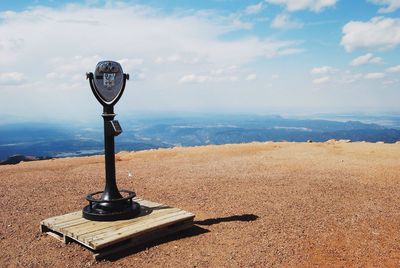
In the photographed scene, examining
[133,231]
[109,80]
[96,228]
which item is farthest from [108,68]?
[133,231]

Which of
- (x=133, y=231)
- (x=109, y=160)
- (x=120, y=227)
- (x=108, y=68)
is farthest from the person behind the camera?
(x=109, y=160)

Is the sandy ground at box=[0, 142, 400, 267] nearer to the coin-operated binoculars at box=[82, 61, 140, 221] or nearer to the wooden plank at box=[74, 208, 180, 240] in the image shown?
the wooden plank at box=[74, 208, 180, 240]

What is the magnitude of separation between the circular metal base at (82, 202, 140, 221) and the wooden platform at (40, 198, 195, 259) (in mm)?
89

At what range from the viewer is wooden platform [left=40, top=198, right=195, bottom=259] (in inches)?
250

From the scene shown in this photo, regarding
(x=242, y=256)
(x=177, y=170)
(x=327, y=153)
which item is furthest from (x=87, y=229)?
(x=327, y=153)

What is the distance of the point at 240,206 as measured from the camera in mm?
9523

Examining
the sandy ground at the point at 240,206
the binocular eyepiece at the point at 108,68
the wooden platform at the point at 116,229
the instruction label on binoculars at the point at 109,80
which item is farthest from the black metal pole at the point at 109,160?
the sandy ground at the point at 240,206

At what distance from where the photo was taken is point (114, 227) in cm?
689

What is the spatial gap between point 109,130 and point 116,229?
1827mm

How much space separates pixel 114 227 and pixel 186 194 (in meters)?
4.09

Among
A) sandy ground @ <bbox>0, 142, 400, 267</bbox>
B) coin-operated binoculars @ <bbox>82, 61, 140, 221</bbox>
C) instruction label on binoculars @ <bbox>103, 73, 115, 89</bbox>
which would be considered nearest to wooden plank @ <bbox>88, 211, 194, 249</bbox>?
sandy ground @ <bbox>0, 142, 400, 267</bbox>

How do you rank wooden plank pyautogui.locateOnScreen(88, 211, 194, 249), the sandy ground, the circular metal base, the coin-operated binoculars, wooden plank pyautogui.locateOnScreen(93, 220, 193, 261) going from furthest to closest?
the coin-operated binoculars → the circular metal base → the sandy ground → wooden plank pyautogui.locateOnScreen(93, 220, 193, 261) → wooden plank pyautogui.locateOnScreen(88, 211, 194, 249)

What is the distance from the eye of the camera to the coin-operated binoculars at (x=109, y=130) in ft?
24.1

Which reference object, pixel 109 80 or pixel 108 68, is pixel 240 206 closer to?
pixel 109 80
